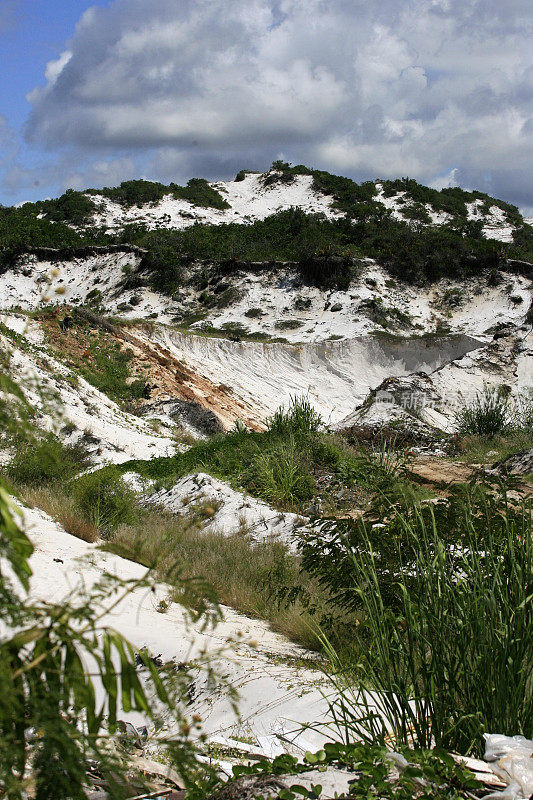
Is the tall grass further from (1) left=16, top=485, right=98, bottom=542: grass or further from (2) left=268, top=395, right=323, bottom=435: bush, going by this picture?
(2) left=268, top=395, right=323, bottom=435: bush

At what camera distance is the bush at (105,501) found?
7891 mm

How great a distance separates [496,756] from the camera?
7.02 feet

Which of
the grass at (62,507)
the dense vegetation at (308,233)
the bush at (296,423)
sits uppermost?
the dense vegetation at (308,233)

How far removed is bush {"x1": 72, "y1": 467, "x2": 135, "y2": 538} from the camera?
789cm

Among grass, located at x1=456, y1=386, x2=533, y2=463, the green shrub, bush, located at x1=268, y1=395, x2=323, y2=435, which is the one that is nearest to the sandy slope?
the green shrub

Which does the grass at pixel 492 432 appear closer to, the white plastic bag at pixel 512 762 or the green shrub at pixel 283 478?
the green shrub at pixel 283 478

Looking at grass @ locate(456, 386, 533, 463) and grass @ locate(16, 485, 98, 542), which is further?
grass @ locate(456, 386, 533, 463)

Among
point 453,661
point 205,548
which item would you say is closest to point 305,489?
point 205,548

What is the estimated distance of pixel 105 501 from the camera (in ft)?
27.2

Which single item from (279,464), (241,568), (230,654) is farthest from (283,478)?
(230,654)

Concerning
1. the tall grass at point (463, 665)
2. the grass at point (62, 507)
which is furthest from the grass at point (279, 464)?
the tall grass at point (463, 665)

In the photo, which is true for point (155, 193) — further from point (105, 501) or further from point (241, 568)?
point (241, 568)

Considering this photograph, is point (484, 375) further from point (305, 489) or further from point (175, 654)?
point (175, 654)

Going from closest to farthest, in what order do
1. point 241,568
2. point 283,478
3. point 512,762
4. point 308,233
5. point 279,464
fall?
point 512,762, point 241,568, point 283,478, point 279,464, point 308,233
